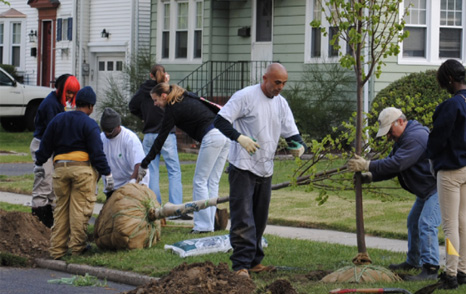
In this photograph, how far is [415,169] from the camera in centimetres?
812

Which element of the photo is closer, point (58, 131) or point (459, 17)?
point (58, 131)

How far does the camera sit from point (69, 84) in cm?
1098

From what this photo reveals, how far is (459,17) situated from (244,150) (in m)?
15.2

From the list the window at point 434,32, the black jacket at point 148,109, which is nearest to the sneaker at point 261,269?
the black jacket at point 148,109

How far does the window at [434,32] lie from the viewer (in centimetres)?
2162

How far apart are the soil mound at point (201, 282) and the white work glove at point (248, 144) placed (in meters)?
Result: 1.04

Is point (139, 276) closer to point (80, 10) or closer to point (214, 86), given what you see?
point (214, 86)

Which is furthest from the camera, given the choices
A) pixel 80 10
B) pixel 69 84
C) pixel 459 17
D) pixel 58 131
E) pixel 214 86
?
pixel 80 10

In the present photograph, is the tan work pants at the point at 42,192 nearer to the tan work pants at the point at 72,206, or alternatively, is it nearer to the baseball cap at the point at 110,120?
the baseball cap at the point at 110,120

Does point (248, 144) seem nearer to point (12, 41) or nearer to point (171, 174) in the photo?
point (171, 174)

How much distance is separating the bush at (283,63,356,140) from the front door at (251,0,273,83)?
238 centimetres

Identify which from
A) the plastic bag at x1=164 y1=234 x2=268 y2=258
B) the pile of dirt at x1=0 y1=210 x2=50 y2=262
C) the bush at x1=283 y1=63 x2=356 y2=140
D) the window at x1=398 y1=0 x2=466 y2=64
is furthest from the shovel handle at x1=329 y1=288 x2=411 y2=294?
the window at x1=398 y1=0 x2=466 y2=64

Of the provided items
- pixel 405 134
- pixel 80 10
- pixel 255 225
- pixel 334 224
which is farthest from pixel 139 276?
pixel 80 10

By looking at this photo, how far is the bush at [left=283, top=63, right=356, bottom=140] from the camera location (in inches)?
821
